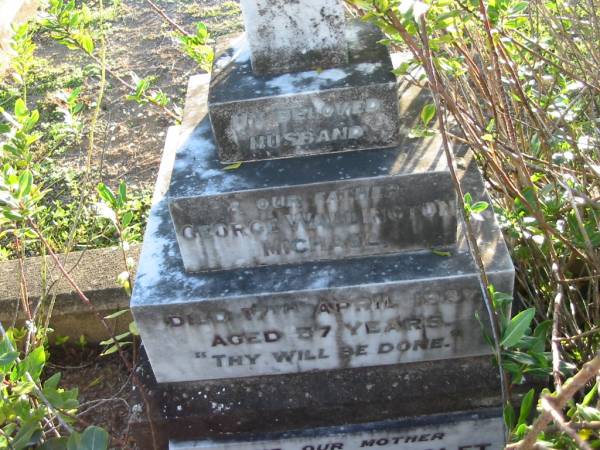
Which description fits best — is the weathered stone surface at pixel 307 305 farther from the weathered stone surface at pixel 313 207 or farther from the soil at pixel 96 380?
the soil at pixel 96 380

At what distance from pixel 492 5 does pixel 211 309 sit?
138cm

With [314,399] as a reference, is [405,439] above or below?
below

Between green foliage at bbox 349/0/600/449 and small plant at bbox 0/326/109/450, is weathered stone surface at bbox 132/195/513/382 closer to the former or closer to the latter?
green foliage at bbox 349/0/600/449

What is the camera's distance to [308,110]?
2188 mm

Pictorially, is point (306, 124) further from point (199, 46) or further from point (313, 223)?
point (199, 46)

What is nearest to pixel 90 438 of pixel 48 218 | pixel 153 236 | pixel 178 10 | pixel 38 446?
pixel 38 446

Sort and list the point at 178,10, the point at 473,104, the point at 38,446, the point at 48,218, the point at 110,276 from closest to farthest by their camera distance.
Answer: the point at 38,446 → the point at 473,104 → the point at 110,276 → the point at 48,218 → the point at 178,10

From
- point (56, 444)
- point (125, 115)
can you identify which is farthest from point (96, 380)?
point (125, 115)

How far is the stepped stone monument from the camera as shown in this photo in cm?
218

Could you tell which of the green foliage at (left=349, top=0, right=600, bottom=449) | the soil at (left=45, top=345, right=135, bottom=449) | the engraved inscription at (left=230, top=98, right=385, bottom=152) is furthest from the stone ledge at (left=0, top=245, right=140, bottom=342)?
the green foliage at (left=349, top=0, right=600, bottom=449)

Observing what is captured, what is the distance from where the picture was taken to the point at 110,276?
3348 mm

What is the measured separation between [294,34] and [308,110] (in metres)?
0.26

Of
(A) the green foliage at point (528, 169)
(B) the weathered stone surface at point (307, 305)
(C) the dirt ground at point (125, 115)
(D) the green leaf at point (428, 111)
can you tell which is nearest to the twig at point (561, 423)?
(A) the green foliage at point (528, 169)

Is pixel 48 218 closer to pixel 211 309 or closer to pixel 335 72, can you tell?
pixel 211 309
